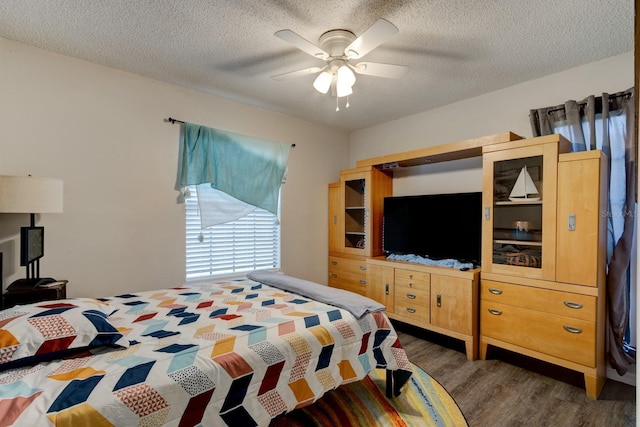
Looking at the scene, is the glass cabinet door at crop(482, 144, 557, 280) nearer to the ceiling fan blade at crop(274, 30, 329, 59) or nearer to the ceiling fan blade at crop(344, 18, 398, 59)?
the ceiling fan blade at crop(344, 18, 398, 59)

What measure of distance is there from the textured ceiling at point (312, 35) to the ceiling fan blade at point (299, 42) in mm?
212

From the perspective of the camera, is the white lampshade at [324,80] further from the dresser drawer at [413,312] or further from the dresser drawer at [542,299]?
the dresser drawer at [413,312]

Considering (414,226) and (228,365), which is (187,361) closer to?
(228,365)

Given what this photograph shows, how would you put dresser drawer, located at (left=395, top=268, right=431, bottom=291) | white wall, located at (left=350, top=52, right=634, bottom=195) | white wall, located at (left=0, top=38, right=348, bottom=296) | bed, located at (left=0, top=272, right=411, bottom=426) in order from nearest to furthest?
1. bed, located at (left=0, top=272, right=411, bottom=426)
2. white wall, located at (left=0, top=38, right=348, bottom=296)
3. white wall, located at (left=350, top=52, right=634, bottom=195)
4. dresser drawer, located at (left=395, top=268, right=431, bottom=291)

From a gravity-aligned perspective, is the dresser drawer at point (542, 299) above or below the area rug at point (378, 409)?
above

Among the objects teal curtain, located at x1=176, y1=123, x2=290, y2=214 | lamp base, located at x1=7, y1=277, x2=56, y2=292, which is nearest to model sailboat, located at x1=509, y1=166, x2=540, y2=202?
teal curtain, located at x1=176, y1=123, x2=290, y2=214

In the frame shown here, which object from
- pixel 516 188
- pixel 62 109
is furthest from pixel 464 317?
pixel 62 109

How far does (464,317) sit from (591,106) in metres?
1.99

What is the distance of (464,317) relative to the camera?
272 cm

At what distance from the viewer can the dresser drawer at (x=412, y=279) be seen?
9.86ft

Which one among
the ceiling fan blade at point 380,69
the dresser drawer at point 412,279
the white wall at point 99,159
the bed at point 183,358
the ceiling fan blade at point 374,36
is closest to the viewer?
the bed at point 183,358

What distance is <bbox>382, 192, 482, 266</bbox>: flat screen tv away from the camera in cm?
289

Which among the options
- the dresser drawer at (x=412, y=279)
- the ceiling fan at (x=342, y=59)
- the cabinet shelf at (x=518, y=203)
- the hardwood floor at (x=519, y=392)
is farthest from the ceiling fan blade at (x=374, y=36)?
the hardwood floor at (x=519, y=392)

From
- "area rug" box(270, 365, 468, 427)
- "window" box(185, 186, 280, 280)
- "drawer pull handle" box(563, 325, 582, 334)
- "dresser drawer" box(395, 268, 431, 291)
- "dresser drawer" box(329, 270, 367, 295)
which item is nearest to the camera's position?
"area rug" box(270, 365, 468, 427)
